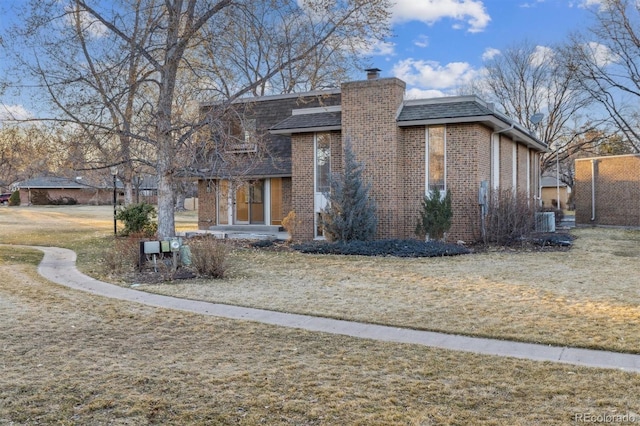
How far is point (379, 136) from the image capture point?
17.3 meters

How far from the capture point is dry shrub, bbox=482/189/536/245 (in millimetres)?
16250

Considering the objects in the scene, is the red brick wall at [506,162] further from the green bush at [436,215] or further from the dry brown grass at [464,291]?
the dry brown grass at [464,291]

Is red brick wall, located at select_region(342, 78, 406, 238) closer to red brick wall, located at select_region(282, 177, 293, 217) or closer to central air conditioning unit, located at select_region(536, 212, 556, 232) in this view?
red brick wall, located at select_region(282, 177, 293, 217)

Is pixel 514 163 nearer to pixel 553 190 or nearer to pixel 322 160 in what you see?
pixel 322 160

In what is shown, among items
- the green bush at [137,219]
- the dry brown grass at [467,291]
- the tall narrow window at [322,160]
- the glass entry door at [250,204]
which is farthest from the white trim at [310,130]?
the green bush at [137,219]

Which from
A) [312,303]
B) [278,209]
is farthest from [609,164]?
[312,303]

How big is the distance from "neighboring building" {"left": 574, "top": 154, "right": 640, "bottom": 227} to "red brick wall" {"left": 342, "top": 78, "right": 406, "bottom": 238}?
13.3 meters

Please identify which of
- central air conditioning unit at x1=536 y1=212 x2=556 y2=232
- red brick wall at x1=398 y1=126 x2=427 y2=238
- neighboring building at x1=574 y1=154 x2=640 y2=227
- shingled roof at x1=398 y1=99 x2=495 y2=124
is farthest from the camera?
neighboring building at x1=574 y1=154 x2=640 y2=227

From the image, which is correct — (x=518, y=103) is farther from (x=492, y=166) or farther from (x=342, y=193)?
(x=342, y=193)

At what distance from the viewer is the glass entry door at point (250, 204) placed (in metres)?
23.2

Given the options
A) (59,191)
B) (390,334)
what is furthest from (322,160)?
(59,191)

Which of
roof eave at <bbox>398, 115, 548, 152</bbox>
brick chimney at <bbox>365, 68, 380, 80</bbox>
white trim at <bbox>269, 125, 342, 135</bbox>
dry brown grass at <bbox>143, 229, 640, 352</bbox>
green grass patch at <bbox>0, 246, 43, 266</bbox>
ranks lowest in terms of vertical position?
dry brown grass at <bbox>143, 229, 640, 352</bbox>

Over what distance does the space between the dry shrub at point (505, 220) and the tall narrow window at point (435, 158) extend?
65.3 inches

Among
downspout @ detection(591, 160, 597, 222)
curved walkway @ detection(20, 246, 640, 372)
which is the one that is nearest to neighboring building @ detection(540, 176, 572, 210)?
downspout @ detection(591, 160, 597, 222)
